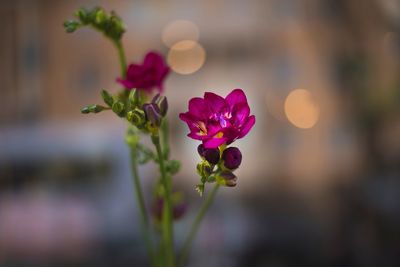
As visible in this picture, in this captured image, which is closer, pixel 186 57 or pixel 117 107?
pixel 117 107

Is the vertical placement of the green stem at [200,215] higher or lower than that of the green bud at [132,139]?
lower

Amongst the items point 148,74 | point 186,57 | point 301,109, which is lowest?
point 301,109

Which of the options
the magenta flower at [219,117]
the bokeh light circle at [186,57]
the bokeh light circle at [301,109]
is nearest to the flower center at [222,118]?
the magenta flower at [219,117]

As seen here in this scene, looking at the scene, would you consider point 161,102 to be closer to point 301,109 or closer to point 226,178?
point 226,178

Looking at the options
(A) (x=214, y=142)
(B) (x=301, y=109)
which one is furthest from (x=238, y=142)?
(A) (x=214, y=142)

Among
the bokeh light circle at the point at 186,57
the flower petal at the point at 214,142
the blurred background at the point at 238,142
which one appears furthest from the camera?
the bokeh light circle at the point at 186,57

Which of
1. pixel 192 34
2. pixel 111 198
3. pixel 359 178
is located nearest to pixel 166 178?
pixel 111 198

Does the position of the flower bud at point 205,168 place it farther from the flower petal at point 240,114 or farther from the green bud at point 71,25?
the green bud at point 71,25

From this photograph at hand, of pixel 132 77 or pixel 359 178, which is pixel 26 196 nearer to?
A: pixel 359 178
